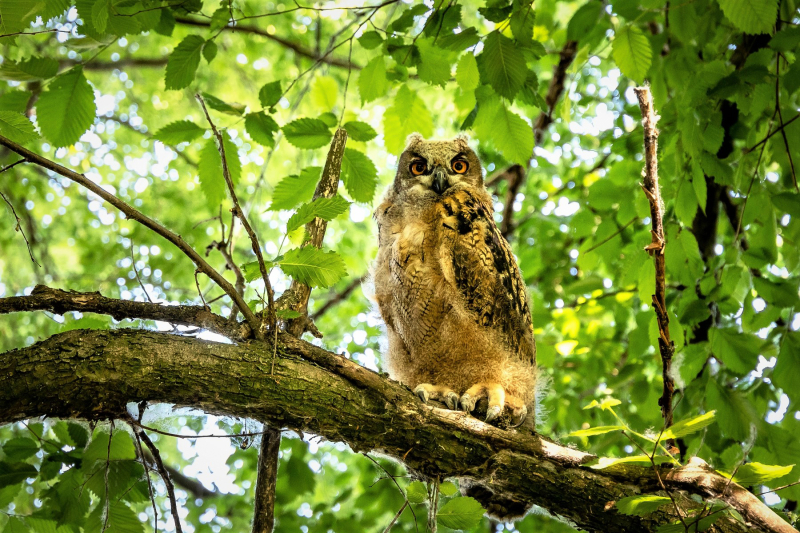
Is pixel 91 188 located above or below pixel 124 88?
below

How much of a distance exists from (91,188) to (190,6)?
116 cm

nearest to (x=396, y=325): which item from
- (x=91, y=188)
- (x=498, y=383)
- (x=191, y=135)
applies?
(x=498, y=383)

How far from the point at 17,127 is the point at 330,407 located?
1.36 meters

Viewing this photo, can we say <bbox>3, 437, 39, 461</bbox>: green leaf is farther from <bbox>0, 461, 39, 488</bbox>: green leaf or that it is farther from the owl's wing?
the owl's wing

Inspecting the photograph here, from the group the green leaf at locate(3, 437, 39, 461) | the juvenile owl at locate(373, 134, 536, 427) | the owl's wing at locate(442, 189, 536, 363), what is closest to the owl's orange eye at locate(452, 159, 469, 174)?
the juvenile owl at locate(373, 134, 536, 427)

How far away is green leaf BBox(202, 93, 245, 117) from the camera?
2.42 meters

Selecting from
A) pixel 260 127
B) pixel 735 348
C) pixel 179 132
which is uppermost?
pixel 260 127

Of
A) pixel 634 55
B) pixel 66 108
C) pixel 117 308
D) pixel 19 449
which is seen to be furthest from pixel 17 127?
pixel 634 55

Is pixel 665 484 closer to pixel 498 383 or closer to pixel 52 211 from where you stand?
pixel 498 383

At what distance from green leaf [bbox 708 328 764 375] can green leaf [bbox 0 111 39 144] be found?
9.90 ft

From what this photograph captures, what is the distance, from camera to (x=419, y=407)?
2176mm

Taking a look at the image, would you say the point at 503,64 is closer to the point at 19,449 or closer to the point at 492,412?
the point at 492,412

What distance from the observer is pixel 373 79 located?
9.05ft

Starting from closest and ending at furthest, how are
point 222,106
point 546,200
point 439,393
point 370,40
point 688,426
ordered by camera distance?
point 688,426, point 222,106, point 370,40, point 439,393, point 546,200
